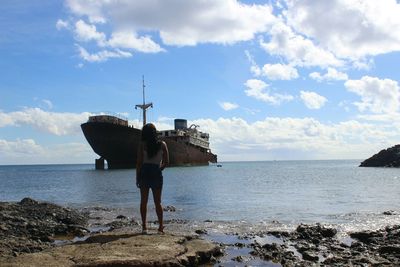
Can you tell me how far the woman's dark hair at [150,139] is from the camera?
815cm

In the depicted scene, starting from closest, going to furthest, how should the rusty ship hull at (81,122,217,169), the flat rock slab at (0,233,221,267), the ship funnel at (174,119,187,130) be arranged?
the flat rock slab at (0,233,221,267) < the rusty ship hull at (81,122,217,169) < the ship funnel at (174,119,187,130)

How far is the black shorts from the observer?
831 centimetres

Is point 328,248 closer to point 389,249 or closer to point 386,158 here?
point 389,249

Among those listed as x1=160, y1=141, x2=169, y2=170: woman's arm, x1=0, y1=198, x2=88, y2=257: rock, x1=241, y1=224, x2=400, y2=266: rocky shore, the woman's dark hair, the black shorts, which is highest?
the woman's dark hair

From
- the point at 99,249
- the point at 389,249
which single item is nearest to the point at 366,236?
the point at 389,249

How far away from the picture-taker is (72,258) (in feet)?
20.6

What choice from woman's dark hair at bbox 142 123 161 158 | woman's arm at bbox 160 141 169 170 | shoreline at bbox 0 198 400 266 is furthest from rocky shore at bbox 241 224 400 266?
woman's dark hair at bbox 142 123 161 158

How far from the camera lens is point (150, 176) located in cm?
835

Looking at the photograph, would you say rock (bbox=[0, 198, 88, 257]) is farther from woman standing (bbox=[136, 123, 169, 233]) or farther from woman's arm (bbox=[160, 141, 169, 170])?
woman's arm (bbox=[160, 141, 169, 170])

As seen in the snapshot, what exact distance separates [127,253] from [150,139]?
240 cm

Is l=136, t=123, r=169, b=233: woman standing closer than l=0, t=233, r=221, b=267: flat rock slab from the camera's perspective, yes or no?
No

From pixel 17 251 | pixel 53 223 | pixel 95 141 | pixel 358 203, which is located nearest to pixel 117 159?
pixel 95 141

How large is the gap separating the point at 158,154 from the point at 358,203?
583 inches

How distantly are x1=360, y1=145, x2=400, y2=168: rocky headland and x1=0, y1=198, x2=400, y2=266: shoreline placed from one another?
85585 mm
